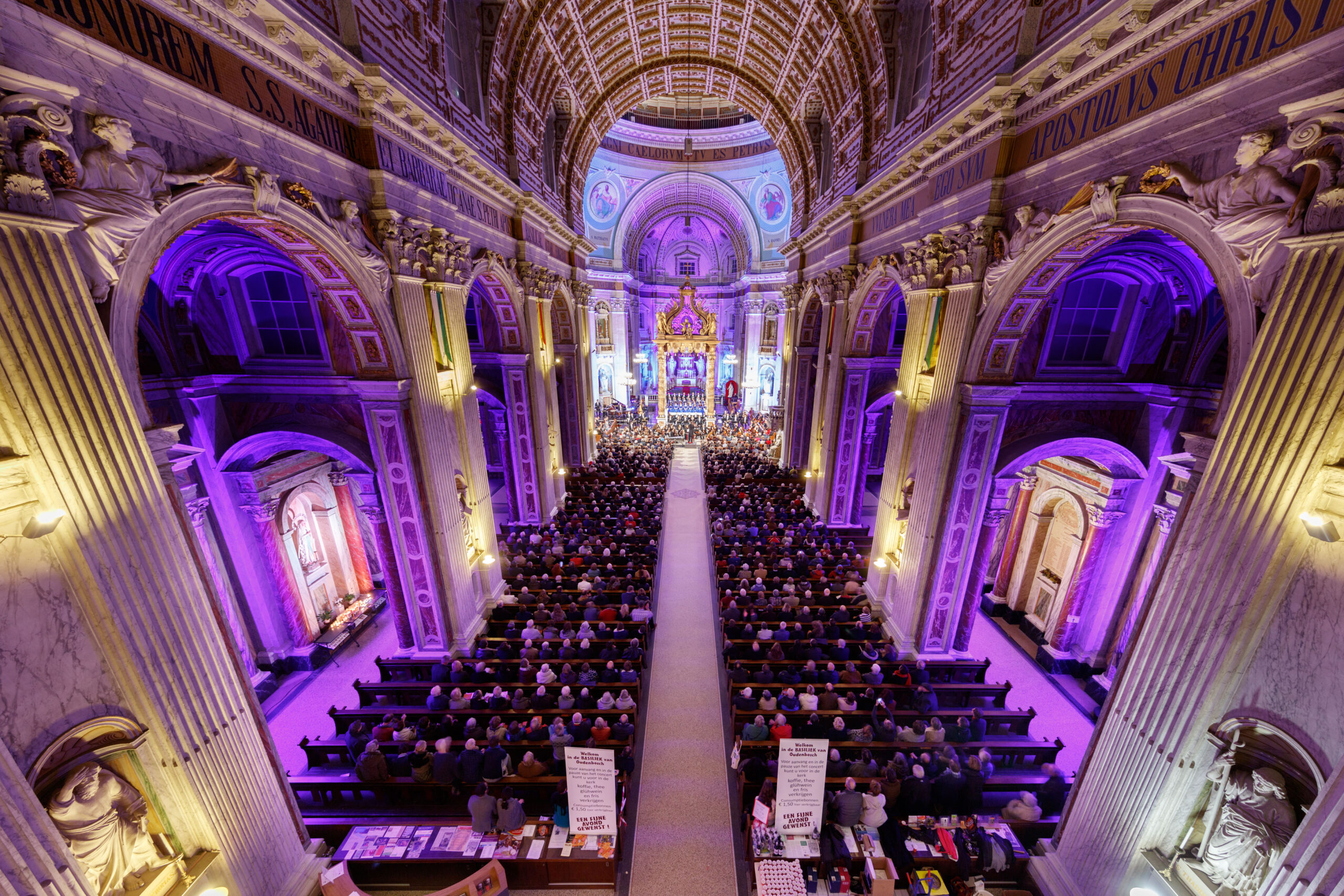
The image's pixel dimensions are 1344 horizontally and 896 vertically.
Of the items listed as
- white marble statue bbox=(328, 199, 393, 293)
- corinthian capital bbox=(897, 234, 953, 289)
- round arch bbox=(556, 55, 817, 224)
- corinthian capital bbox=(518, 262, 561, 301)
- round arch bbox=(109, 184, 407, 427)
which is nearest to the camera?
round arch bbox=(109, 184, 407, 427)

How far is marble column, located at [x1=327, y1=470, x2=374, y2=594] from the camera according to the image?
11.6 m

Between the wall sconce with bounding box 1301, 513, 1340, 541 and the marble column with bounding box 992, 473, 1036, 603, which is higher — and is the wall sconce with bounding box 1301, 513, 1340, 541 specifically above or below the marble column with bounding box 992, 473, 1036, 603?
above

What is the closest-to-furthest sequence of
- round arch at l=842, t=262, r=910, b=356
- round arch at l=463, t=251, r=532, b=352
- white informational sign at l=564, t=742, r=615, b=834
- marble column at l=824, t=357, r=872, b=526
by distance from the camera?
white informational sign at l=564, t=742, r=615, b=834 < round arch at l=463, t=251, r=532, b=352 < round arch at l=842, t=262, r=910, b=356 < marble column at l=824, t=357, r=872, b=526

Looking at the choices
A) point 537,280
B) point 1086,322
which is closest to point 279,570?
point 537,280

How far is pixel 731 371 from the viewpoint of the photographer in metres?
36.6

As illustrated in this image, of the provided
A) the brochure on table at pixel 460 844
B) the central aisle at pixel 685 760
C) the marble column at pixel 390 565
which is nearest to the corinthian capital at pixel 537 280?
the marble column at pixel 390 565

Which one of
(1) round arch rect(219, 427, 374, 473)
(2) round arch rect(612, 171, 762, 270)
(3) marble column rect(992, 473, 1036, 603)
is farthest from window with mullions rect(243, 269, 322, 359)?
(2) round arch rect(612, 171, 762, 270)

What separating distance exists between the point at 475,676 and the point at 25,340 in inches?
289

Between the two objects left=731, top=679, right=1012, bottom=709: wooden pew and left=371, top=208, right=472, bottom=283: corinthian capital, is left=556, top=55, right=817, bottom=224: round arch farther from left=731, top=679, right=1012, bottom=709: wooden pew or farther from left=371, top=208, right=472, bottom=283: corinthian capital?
left=731, top=679, right=1012, bottom=709: wooden pew

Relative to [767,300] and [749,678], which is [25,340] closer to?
[749,678]

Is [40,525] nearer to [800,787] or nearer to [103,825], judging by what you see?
[103,825]

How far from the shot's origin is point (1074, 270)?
713cm

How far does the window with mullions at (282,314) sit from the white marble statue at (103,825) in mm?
7488

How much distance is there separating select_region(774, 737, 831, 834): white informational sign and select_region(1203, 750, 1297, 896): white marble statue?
331cm
